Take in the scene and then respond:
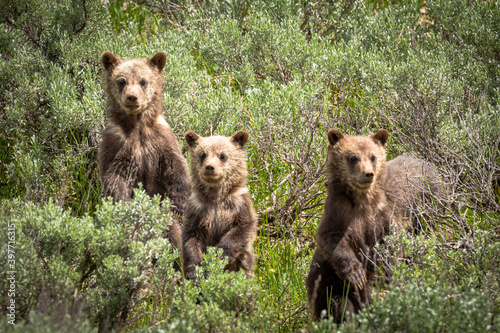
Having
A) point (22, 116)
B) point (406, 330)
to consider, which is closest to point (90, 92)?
point (22, 116)

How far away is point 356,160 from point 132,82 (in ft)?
8.64

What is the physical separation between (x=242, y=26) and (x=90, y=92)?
363 cm

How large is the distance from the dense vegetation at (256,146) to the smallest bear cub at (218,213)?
0.31 meters

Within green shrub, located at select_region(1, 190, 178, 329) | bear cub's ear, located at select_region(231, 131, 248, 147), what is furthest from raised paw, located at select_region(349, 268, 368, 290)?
bear cub's ear, located at select_region(231, 131, 248, 147)

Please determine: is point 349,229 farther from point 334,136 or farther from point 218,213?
point 218,213

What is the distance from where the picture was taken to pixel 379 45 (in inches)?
347

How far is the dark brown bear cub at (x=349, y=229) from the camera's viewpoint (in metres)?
4.39

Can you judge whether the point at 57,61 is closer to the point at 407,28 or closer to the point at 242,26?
the point at 242,26

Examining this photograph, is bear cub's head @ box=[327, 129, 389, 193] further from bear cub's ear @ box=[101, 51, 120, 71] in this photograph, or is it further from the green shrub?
bear cub's ear @ box=[101, 51, 120, 71]

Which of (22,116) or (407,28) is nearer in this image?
(22,116)

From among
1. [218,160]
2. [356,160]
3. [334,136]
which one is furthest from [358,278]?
[218,160]

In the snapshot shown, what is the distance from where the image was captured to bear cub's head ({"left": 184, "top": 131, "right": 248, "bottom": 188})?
499cm

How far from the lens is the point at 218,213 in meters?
4.98

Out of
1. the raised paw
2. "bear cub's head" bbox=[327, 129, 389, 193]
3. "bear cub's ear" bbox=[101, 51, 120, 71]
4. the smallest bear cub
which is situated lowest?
the raised paw
